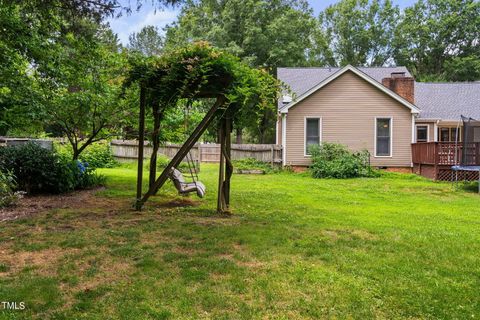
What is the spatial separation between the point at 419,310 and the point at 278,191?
6773mm

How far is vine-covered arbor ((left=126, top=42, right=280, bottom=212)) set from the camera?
18.8 ft

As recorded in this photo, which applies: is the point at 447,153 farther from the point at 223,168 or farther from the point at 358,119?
the point at 223,168

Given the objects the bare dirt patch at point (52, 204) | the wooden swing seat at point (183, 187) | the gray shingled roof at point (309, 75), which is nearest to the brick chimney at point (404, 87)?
the gray shingled roof at point (309, 75)

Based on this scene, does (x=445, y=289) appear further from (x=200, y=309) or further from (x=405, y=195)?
(x=405, y=195)

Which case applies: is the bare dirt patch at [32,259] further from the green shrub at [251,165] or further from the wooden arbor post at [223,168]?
the green shrub at [251,165]

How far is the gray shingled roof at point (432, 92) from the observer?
16719 mm

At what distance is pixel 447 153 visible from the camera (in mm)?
12812

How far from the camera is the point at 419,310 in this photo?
2.95 meters

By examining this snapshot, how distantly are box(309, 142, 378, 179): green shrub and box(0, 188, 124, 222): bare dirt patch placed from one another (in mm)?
8585

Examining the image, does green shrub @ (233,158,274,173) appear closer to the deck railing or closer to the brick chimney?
the deck railing

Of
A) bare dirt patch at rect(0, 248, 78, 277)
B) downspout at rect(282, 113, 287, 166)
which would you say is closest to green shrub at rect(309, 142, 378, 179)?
downspout at rect(282, 113, 287, 166)

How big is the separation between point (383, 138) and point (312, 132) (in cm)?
290

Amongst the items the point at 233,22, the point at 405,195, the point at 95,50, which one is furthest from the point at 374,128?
the point at 233,22

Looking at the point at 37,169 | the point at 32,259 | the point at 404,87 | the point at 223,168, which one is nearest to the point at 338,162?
the point at 404,87
